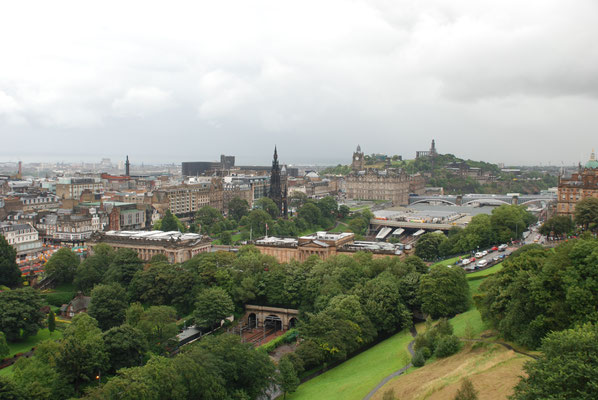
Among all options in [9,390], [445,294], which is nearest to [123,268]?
[9,390]

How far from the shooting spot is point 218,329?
5484cm

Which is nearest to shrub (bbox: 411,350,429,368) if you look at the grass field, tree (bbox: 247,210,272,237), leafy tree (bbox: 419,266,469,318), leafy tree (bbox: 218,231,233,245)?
the grass field

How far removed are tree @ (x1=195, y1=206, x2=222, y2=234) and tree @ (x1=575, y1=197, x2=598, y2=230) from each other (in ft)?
207

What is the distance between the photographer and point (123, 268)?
6475 centimetres

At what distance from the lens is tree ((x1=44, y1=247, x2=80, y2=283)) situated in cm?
6631

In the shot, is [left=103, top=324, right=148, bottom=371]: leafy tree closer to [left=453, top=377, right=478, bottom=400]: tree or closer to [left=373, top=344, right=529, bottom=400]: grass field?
[left=373, top=344, right=529, bottom=400]: grass field

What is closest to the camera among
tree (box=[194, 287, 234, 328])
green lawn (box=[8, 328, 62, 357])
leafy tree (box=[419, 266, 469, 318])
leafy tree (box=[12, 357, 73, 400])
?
leafy tree (box=[12, 357, 73, 400])

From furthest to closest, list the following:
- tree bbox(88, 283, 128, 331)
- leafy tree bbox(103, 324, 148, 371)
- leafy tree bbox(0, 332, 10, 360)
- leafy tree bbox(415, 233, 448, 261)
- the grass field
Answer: leafy tree bbox(415, 233, 448, 261)
tree bbox(88, 283, 128, 331)
leafy tree bbox(0, 332, 10, 360)
leafy tree bbox(103, 324, 148, 371)
the grass field

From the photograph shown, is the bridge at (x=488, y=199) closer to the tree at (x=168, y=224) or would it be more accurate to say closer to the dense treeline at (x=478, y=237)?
the dense treeline at (x=478, y=237)

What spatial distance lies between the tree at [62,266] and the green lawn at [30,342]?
14.3m

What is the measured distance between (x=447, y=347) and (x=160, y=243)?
5075 centimetres

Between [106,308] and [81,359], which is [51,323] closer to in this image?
[106,308]

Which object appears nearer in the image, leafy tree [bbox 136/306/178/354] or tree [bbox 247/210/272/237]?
leafy tree [bbox 136/306/178/354]

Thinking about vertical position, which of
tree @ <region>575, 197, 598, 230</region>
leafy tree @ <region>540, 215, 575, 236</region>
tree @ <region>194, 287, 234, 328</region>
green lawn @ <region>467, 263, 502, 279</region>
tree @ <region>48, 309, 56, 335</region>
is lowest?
tree @ <region>48, 309, 56, 335</region>
